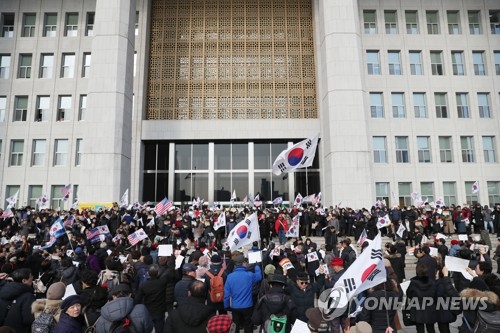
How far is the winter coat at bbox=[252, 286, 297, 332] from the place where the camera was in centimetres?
528

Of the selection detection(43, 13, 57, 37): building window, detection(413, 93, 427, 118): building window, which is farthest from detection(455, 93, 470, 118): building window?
detection(43, 13, 57, 37): building window

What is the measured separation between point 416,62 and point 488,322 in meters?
35.1

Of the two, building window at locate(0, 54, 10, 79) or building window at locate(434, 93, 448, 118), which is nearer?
building window at locate(434, 93, 448, 118)

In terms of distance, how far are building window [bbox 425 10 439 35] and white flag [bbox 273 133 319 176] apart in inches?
1123

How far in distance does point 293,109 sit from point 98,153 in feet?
56.4

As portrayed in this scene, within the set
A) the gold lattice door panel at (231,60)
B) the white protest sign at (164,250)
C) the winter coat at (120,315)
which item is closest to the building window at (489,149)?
the gold lattice door panel at (231,60)

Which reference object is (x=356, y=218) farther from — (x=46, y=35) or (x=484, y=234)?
(x=46, y=35)

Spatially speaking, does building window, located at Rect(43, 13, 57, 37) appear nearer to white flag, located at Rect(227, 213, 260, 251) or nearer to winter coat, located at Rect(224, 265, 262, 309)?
white flag, located at Rect(227, 213, 260, 251)

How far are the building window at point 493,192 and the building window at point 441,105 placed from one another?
7203 millimetres

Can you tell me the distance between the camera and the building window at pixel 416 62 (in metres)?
35.0

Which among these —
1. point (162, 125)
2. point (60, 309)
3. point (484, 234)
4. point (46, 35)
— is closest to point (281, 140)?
point (162, 125)

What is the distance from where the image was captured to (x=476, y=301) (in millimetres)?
4695

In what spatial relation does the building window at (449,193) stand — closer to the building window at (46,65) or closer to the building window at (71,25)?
the building window at (71,25)

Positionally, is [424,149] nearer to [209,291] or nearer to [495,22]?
[495,22]
